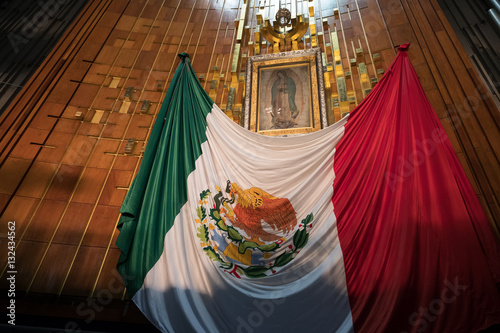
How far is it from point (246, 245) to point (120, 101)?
7.85ft

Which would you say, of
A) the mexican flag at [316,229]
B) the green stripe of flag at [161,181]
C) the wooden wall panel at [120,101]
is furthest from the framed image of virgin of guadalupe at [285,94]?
the green stripe of flag at [161,181]

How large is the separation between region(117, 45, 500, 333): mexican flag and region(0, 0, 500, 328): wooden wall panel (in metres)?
0.54

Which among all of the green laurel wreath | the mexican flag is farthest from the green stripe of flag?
the green laurel wreath

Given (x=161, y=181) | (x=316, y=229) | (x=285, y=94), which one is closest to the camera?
(x=316, y=229)

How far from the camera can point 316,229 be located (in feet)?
7.22

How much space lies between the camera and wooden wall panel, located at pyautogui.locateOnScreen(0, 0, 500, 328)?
260 cm

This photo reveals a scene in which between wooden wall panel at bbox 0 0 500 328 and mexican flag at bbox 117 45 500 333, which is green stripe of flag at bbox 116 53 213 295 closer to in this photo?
mexican flag at bbox 117 45 500 333

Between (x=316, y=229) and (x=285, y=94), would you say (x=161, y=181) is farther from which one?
(x=285, y=94)

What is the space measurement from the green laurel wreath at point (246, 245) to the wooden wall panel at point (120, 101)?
859 millimetres

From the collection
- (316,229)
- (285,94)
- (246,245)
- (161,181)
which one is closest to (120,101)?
(161,181)

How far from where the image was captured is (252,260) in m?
2.23

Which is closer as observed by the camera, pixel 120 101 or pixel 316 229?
pixel 316 229

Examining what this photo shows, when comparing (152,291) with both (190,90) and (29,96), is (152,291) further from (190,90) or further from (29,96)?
(29,96)

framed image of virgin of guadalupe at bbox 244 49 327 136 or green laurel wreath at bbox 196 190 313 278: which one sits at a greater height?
framed image of virgin of guadalupe at bbox 244 49 327 136
